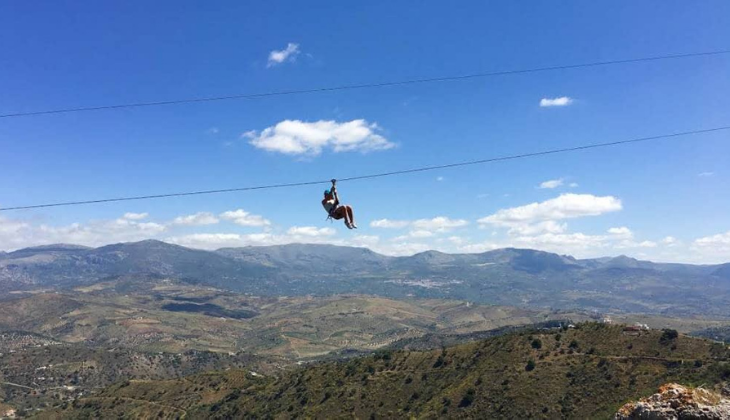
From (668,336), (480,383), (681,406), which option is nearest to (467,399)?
(480,383)

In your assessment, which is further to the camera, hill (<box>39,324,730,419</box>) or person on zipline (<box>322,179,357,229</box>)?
hill (<box>39,324,730,419</box>)

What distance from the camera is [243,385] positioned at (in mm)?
156750

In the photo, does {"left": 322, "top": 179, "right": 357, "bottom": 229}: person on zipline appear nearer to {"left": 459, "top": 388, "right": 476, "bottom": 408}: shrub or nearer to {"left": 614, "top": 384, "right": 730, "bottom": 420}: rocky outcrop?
{"left": 614, "top": 384, "right": 730, "bottom": 420}: rocky outcrop

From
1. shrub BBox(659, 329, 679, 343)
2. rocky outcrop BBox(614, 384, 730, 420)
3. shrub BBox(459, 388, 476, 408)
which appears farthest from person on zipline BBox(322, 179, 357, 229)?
shrub BBox(659, 329, 679, 343)

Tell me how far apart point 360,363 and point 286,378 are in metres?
24.9

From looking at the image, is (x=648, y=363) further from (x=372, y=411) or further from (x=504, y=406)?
(x=372, y=411)

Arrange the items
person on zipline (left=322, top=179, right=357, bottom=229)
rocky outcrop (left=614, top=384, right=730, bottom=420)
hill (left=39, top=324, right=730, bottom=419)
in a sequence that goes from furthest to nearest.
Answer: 1. hill (left=39, top=324, right=730, bottom=419)
2. person on zipline (left=322, top=179, right=357, bottom=229)
3. rocky outcrop (left=614, top=384, right=730, bottom=420)

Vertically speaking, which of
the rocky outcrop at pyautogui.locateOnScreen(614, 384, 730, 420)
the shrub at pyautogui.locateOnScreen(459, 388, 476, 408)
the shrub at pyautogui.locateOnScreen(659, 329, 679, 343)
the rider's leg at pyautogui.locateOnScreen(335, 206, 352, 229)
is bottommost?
the shrub at pyautogui.locateOnScreen(459, 388, 476, 408)

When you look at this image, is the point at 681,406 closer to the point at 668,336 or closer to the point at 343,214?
the point at 343,214

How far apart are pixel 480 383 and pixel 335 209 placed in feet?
260

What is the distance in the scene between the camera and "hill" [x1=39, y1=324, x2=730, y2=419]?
8169cm

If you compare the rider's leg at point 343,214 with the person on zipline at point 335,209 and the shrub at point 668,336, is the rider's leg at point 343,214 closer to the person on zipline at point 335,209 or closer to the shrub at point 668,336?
the person on zipline at point 335,209

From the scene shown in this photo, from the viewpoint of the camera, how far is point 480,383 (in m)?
A: 96.6

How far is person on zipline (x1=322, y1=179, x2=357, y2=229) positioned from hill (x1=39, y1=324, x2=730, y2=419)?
205ft
